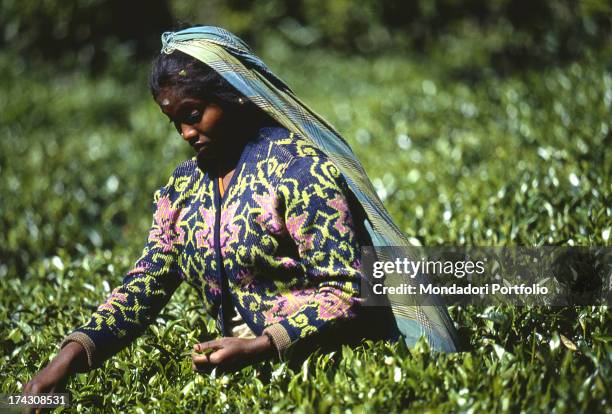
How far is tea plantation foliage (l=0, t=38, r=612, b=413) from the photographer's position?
99.3 inches

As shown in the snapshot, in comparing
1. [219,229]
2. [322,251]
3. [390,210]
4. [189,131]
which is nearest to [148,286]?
[219,229]

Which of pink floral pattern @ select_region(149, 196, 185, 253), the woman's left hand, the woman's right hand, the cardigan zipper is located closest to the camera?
the woman's left hand

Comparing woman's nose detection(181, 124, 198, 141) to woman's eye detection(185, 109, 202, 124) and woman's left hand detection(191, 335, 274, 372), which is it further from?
woman's left hand detection(191, 335, 274, 372)

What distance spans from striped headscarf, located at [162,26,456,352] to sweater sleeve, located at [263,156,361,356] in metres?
0.18

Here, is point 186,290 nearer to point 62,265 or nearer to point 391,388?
point 62,265

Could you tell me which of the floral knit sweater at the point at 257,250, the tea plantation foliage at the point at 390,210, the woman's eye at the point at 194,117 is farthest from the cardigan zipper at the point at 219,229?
the tea plantation foliage at the point at 390,210

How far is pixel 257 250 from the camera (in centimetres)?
263

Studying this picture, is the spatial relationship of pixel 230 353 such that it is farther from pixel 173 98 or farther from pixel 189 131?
pixel 173 98

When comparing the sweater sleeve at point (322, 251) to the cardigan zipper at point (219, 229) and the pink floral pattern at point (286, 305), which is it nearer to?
the pink floral pattern at point (286, 305)

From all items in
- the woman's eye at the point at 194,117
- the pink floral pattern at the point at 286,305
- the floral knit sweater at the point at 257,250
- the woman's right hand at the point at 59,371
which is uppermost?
the woman's eye at the point at 194,117

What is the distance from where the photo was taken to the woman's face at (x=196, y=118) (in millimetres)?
2635

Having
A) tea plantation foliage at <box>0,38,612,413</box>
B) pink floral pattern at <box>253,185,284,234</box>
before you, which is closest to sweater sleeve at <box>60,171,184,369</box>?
tea plantation foliage at <box>0,38,612,413</box>

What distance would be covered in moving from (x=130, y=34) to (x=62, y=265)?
10.8m

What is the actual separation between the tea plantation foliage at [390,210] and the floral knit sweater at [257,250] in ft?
0.76
